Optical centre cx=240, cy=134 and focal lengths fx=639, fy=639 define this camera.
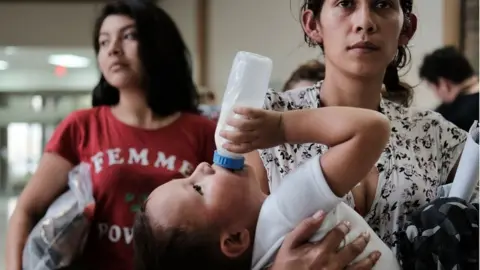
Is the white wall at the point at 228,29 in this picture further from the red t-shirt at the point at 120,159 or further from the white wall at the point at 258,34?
the red t-shirt at the point at 120,159

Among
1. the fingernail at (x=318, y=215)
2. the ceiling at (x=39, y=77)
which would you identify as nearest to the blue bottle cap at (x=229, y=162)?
the fingernail at (x=318, y=215)

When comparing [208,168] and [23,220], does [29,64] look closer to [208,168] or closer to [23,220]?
[23,220]

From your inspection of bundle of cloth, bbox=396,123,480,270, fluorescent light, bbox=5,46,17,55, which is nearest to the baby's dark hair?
bundle of cloth, bbox=396,123,480,270

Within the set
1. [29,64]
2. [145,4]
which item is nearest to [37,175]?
[145,4]

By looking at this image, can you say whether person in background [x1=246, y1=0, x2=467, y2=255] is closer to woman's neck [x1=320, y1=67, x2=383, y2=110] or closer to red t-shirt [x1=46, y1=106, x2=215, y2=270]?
woman's neck [x1=320, y1=67, x2=383, y2=110]

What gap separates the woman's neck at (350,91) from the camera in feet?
2.99

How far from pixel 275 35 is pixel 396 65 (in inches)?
37.5

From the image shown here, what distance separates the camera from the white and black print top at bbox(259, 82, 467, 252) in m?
0.90

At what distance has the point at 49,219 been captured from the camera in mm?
1295

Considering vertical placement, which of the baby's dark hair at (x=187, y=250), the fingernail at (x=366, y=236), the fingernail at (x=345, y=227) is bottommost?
the baby's dark hair at (x=187, y=250)

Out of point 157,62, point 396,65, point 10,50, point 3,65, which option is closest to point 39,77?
point 3,65

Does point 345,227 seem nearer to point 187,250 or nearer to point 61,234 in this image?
point 187,250

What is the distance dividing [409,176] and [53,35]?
334 cm

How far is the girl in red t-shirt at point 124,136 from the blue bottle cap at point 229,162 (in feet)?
1.69
